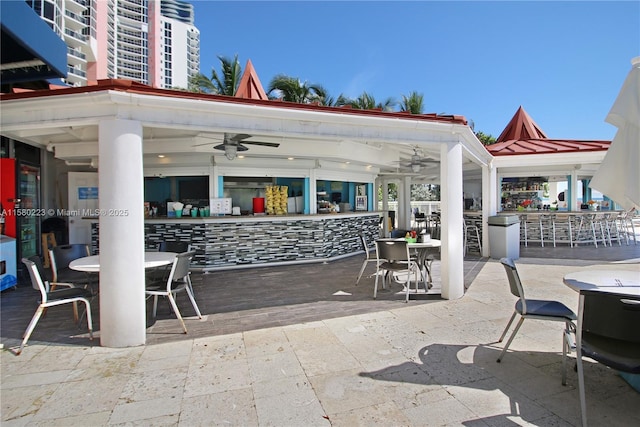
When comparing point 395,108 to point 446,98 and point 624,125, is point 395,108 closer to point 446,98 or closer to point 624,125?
point 446,98

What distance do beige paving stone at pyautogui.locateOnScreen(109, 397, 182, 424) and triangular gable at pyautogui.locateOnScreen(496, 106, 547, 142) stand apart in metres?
14.6

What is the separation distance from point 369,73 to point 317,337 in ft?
69.0

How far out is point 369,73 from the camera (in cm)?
2153

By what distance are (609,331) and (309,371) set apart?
87.1 inches

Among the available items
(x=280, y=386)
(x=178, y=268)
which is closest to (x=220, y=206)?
(x=178, y=268)

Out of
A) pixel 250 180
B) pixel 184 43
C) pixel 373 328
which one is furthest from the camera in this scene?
pixel 184 43

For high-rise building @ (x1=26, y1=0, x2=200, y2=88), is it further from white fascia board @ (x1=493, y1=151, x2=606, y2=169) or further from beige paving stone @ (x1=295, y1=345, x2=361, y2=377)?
beige paving stone @ (x1=295, y1=345, x2=361, y2=377)

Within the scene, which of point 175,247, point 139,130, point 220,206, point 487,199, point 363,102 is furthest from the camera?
point 363,102

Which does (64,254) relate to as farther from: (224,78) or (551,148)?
(224,78)

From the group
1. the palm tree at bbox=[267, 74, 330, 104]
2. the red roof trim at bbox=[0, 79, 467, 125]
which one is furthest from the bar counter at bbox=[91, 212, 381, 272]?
the palm tree at bbox=[267, 74, 330, 104]

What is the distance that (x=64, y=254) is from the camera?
489 centimetres

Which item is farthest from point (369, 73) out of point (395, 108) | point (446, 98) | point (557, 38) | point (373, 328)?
point (373, 328)

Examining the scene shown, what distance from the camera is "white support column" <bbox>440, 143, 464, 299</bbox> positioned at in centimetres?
502

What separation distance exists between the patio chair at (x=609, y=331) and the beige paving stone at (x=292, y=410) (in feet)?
5.64
